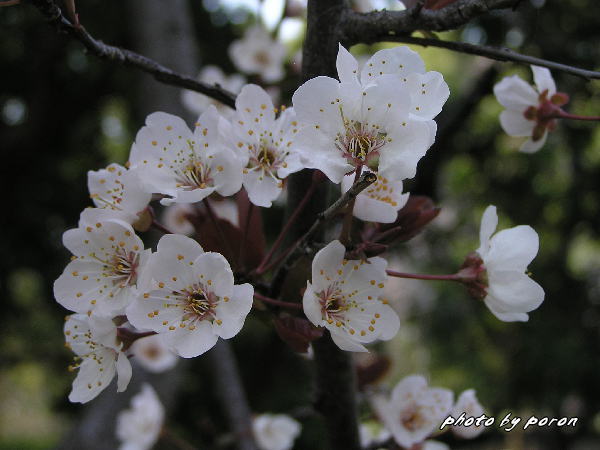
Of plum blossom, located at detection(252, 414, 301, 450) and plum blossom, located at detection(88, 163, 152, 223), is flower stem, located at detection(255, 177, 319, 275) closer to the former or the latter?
plum blossom, located at detection(88, 163, 152, 223)

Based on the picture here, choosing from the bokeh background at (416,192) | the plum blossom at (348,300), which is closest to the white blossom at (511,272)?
the plum blossom at (348,300)

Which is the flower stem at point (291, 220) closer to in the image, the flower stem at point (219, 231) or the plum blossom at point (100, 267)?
the flower stem at point (219, 231)

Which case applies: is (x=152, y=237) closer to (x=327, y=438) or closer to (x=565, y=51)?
(x=327, y=438)

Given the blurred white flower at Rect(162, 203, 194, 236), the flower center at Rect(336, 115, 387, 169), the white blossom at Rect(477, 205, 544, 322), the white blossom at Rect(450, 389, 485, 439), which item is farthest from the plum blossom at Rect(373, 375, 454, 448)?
the blurred white flower at Rect(162, 203, 194, 236)

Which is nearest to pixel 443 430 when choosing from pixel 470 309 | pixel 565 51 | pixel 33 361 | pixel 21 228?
pixel 565 51

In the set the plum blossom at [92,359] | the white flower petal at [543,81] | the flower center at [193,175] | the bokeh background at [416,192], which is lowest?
the bokeh background at [416,192]
